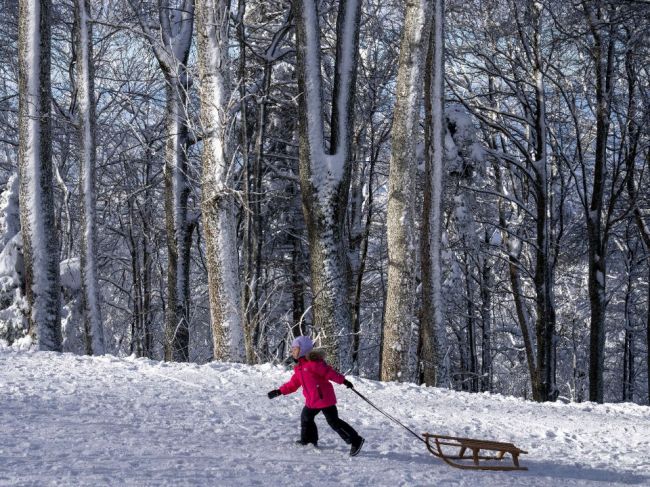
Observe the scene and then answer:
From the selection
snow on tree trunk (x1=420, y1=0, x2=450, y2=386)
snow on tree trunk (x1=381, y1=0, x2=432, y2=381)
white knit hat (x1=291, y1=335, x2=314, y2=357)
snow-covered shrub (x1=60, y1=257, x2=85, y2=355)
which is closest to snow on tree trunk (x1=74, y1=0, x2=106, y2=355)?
snow-covered shrub (x1=60, y1=257, x2=85, y2=355)

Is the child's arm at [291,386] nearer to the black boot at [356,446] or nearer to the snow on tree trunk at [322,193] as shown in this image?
the black boot at [356,446]

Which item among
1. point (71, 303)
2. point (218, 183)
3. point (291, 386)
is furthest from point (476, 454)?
point (71, 303)

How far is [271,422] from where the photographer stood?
7.42 m

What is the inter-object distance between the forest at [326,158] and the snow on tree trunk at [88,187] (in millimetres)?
38

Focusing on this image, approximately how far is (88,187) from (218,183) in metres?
4.08

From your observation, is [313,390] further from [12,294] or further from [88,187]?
[12,294]

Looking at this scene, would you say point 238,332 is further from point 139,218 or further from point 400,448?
point 139,218

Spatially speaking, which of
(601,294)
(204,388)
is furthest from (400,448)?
(601,294)

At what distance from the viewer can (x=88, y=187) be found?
1360 cm

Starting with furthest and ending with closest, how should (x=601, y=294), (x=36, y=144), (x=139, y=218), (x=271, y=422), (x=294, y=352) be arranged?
(x=139, y=218), (x=601, y=294), (x=36, y=144), (x=271, y=422), (x=294, y=352)

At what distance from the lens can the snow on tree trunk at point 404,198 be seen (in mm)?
10781

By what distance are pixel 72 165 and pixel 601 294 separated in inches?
667

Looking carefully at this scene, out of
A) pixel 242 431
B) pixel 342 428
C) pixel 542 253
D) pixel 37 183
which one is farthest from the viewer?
pixel 542 253

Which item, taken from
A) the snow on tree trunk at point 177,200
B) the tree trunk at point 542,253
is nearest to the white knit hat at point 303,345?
the snow on tree trunk at point 177,200
